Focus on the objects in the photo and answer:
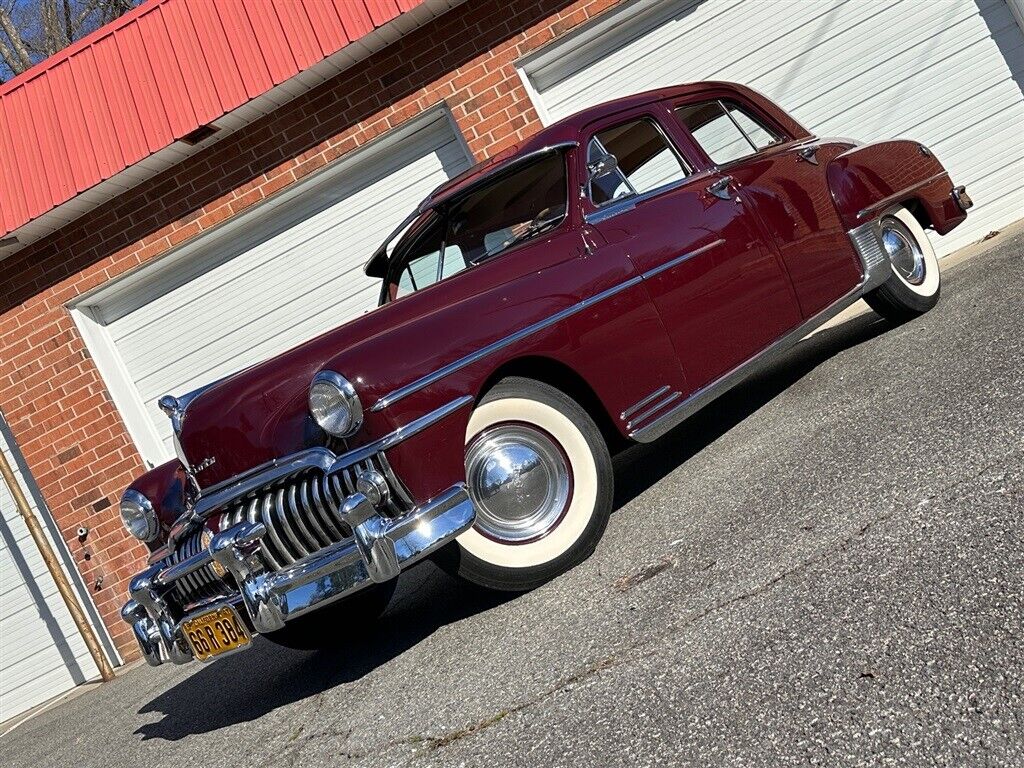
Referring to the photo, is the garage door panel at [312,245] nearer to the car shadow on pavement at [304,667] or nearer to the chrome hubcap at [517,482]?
the car shadow on pavement at [304,667]

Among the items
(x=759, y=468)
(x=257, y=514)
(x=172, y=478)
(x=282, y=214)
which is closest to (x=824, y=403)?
(x=759, y=468)

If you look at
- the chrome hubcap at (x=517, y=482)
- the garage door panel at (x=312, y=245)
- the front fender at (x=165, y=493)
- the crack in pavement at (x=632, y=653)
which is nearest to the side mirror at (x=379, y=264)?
the front fender at (x=165, y=493)

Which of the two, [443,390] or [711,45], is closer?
[443,390]

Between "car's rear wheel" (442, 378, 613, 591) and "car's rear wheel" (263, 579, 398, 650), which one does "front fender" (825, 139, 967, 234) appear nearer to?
"car's rear wheel" (442, 378, 613, 591)

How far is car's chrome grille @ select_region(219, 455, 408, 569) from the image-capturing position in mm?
3715

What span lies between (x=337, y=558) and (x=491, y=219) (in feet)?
6.05

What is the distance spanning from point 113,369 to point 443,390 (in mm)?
5932

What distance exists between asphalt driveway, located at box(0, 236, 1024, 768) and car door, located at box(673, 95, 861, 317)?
488mm

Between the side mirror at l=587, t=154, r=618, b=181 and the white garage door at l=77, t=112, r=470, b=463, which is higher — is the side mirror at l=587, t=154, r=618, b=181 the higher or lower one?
the lower one

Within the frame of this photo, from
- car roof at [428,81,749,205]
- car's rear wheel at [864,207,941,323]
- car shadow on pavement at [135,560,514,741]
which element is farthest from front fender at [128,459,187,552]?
car's rear wheel at [864,207,941,323]

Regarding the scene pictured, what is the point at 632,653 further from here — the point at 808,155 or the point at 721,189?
the point at 808,155

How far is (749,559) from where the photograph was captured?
3459 millimetres

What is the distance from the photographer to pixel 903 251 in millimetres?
6074

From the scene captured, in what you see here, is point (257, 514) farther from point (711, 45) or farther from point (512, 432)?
point (711, 45)
